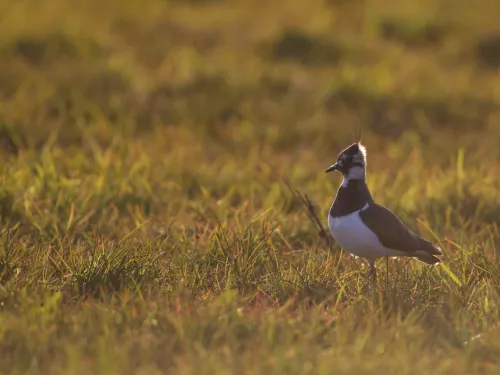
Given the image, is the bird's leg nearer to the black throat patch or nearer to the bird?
the bird

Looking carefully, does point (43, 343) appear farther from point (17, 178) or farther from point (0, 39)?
point (0, 39)

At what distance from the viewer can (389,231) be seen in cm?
464

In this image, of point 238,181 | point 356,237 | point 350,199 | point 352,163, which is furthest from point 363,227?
point 238,181

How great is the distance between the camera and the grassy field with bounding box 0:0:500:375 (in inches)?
151

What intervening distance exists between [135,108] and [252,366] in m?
5.33

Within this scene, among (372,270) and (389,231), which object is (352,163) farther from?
(372,270)

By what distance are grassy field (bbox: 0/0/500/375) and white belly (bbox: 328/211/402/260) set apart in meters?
0.14

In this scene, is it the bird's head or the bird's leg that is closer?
the bird's leg

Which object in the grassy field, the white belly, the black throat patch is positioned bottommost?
the grassy field

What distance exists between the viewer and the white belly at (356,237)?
4578 mm

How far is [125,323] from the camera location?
395 centimetres

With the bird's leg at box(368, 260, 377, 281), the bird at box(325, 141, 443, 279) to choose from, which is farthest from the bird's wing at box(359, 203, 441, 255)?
the bird's leg at box(368, 260, 377, 281)

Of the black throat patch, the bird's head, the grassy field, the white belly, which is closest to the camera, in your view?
the grassy field

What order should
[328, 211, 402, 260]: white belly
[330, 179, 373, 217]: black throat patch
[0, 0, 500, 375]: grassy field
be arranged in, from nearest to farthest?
[0, 0, 500, 375]: grassy field, [328, 211, 402, 260]: white belly, [330, 179, 373, 217]: black throat patch
